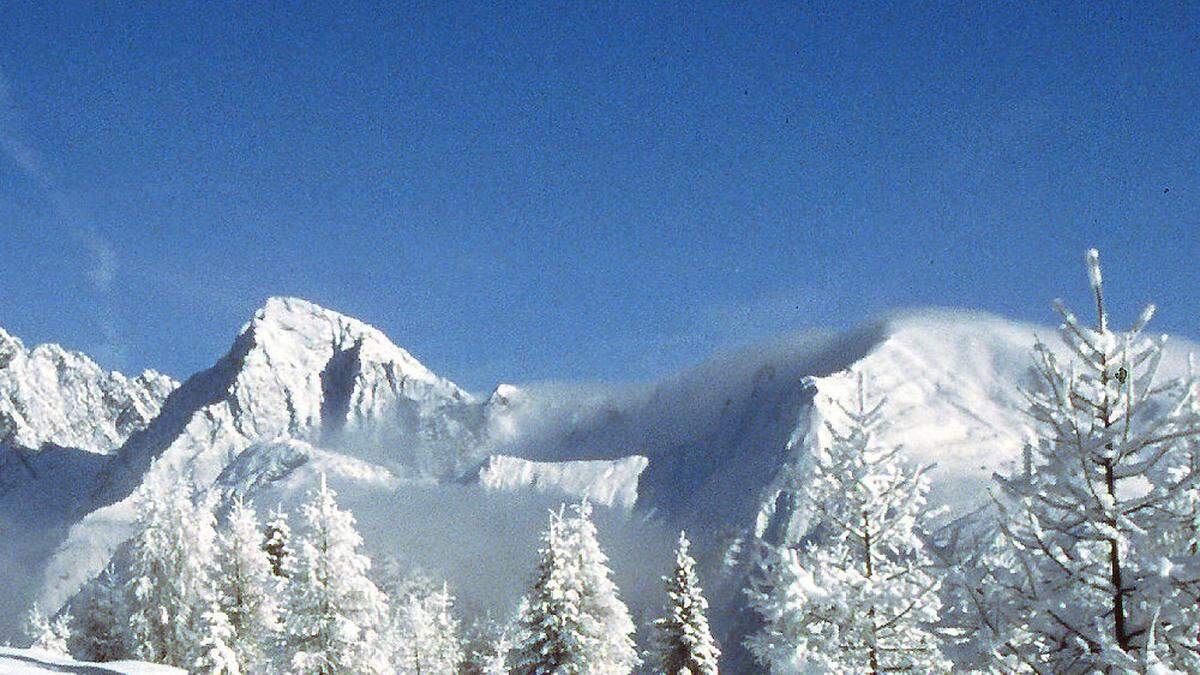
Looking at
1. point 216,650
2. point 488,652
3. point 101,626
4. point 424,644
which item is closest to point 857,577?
point 216,650

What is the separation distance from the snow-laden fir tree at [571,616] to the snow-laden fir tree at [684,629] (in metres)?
5.56

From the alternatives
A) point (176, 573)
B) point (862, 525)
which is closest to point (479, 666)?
point (176, 573)

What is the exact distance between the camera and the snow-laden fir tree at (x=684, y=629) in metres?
39.3

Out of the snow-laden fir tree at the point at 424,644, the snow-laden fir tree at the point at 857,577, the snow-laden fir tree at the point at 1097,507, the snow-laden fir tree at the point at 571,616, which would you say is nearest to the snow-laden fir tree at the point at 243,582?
the snow-laden fir tree at the point at 571,616

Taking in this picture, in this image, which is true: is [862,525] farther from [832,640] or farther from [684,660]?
[684,660]

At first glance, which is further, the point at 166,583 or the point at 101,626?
the point at 101,626

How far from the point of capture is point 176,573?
40.4m

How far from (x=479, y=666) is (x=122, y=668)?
46842 mm

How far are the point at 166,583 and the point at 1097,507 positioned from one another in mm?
39040

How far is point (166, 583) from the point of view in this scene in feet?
132

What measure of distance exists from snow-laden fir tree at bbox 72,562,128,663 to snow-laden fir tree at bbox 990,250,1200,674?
141 ft

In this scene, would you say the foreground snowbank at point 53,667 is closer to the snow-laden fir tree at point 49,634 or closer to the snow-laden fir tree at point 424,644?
the snow-laden fir tree at point 49,634

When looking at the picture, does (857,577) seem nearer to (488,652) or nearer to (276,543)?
(276,543)

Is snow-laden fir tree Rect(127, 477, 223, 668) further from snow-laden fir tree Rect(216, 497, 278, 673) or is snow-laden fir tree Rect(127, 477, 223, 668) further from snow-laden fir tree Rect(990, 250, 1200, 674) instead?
snow-laden fir tree Rect(990, 250, 1200, 674)
